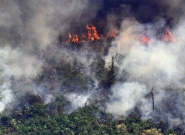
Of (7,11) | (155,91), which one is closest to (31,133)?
(155,91)

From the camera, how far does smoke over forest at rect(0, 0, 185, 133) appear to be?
37.7 meters

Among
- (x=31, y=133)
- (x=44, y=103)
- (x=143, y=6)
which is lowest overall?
(x=31, y=133)

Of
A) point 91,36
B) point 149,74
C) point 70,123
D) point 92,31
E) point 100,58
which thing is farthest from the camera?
point 92,31

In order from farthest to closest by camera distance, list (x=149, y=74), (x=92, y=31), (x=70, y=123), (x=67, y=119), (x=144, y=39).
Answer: (x=92, y=31)
(x=144, y=39)
(x=149, y=74)
(x=67, y=119)
(x=70, y=123)

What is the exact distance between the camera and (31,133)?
112ft

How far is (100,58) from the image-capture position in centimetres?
4578

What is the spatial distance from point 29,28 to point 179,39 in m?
13.8

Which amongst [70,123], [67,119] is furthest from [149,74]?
[70,123]

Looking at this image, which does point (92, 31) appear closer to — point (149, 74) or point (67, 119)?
point (149, 74)

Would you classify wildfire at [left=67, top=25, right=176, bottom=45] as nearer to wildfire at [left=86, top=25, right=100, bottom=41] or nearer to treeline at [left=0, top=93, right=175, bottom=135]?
wildfire at [left=86, top=25, right=100, bottom=41]

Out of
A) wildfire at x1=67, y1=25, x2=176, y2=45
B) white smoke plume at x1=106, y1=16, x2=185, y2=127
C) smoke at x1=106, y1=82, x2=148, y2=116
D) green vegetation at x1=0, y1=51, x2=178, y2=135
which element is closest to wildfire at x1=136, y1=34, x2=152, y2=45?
wildfire at x1=67, y1=25, x2=176, y2=45

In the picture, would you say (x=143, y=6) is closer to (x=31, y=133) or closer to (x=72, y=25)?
(x=72, y=25)

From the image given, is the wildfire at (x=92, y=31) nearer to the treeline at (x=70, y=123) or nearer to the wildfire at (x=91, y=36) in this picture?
the wildfire at (x=91, y=36)

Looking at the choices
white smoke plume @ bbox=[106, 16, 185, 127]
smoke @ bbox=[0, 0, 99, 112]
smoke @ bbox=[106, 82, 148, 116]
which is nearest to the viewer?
white smoke plume @ bbox=[106, 16, 185, 127]
